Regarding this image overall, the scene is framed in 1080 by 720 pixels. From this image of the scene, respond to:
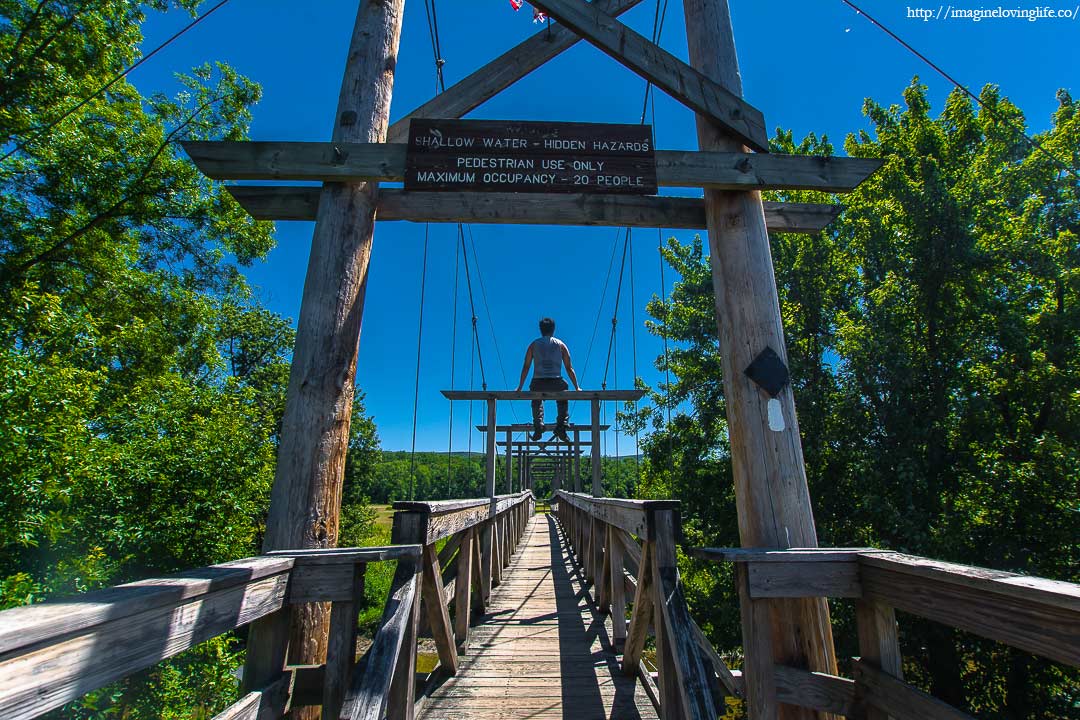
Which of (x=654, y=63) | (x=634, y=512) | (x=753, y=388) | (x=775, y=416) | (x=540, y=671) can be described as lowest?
(x=540, y=671)

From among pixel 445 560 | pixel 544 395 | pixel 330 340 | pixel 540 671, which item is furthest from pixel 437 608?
pixel 544 395

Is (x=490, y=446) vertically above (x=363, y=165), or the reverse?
(x=363, y=165)

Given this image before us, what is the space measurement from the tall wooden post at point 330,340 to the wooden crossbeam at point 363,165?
0.39 feet

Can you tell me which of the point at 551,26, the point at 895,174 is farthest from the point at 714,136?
the point at 895,174

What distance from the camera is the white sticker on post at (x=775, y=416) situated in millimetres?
2100

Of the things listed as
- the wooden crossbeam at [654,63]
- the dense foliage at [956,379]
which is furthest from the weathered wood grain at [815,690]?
the dense foliage at [956,379]

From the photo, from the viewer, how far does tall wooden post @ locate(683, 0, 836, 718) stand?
72.3 inches

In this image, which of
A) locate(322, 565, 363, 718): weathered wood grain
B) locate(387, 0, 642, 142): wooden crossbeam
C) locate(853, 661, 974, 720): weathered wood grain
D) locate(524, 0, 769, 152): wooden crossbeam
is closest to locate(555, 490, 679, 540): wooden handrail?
locate(853, 661, 974, 720): weathered wood grain

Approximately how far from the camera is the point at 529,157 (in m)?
2.42

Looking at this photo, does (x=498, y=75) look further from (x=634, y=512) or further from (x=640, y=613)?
(x=640, y=613)

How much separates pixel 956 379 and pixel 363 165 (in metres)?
10.1

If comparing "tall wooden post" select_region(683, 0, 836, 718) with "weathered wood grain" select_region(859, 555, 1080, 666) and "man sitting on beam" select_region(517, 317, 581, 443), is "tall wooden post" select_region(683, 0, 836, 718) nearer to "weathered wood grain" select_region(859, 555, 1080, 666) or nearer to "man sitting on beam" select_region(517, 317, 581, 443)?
"weathered wood grain" select_region(859, 555, 1080, 666)

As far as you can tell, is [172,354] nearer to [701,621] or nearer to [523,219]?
[523,219]

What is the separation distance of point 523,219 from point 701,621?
1087 centimetres
